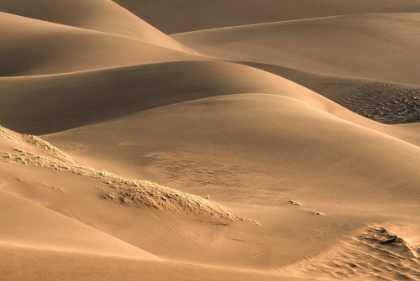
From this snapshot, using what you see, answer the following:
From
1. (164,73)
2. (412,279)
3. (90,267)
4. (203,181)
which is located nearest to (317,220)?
(412,279)

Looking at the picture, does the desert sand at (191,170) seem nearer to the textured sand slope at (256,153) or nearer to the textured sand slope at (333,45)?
the textured sand slope at (256,153)

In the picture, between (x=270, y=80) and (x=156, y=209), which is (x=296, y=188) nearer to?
(x=156, y=209)

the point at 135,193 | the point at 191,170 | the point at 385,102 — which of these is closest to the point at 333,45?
the point at 385,102

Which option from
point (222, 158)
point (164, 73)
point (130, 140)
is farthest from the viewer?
point (164, 73)

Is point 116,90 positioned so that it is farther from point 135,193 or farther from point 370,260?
point 370,260

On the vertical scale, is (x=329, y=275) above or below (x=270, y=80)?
below

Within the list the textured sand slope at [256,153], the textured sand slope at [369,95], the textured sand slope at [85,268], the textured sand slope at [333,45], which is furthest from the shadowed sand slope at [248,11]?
the textured sand slope at [85,268]
